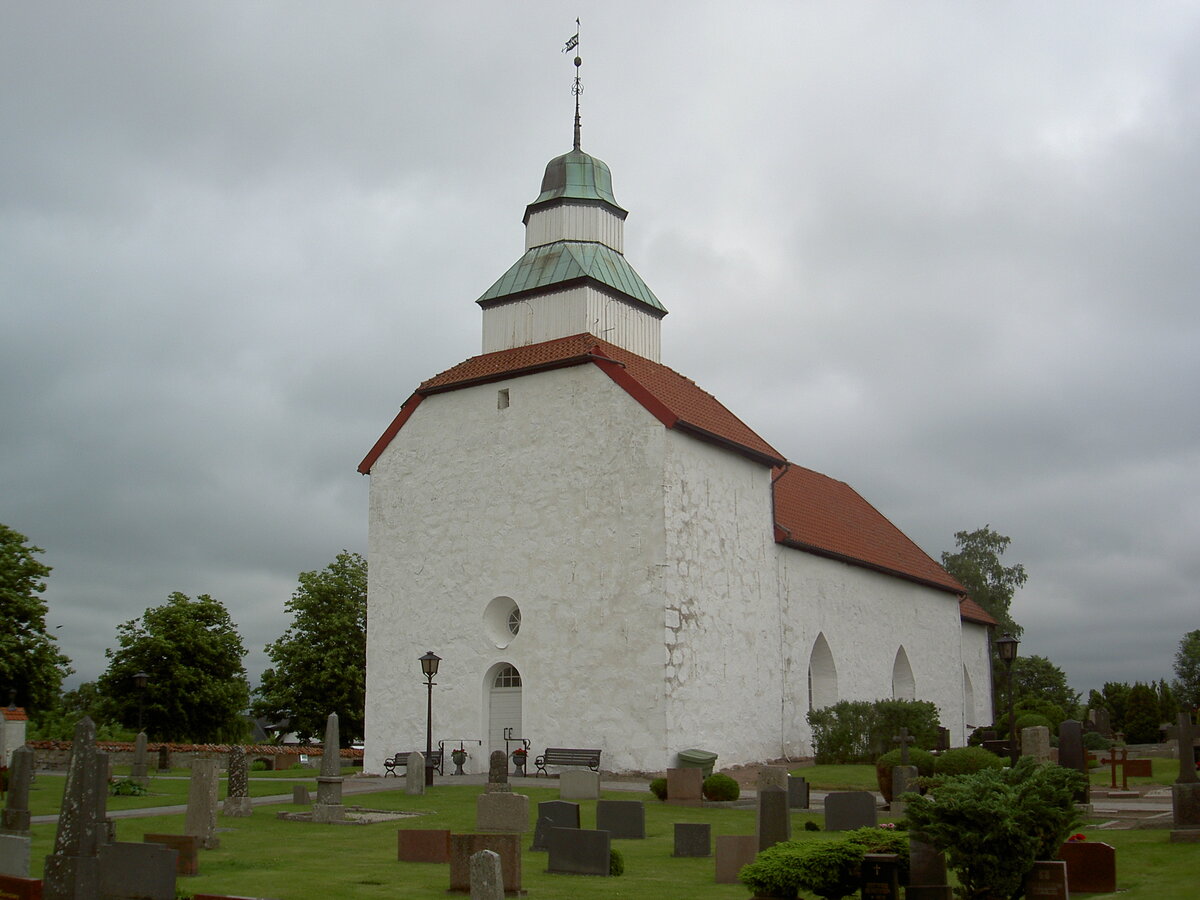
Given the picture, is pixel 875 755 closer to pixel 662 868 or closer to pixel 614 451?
pixel 614 451

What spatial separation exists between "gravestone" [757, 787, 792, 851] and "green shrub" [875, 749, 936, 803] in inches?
Answer: 251

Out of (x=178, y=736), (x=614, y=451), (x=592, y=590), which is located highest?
(x=614, y=451)

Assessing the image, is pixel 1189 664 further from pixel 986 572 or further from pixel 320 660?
pixel 320 660

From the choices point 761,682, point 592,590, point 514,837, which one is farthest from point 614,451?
point 514,837

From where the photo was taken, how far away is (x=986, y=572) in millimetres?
53781

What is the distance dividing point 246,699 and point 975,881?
3659cm

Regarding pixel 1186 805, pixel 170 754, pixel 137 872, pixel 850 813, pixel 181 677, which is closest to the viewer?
pixel 137 872

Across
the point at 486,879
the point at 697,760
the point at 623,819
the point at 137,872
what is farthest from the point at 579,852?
the point at 697,760

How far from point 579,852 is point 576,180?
2066 cm

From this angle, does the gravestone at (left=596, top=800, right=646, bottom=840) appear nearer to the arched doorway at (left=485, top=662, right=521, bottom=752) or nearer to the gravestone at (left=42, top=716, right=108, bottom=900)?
the gravestone at (left=42, top=716, right=108, bottom=900)

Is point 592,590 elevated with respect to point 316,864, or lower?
elevated

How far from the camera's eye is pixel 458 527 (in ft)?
84.3

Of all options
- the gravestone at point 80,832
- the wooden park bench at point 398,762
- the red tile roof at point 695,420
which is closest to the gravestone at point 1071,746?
the red tile roof at point 695,420

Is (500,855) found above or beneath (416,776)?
above
